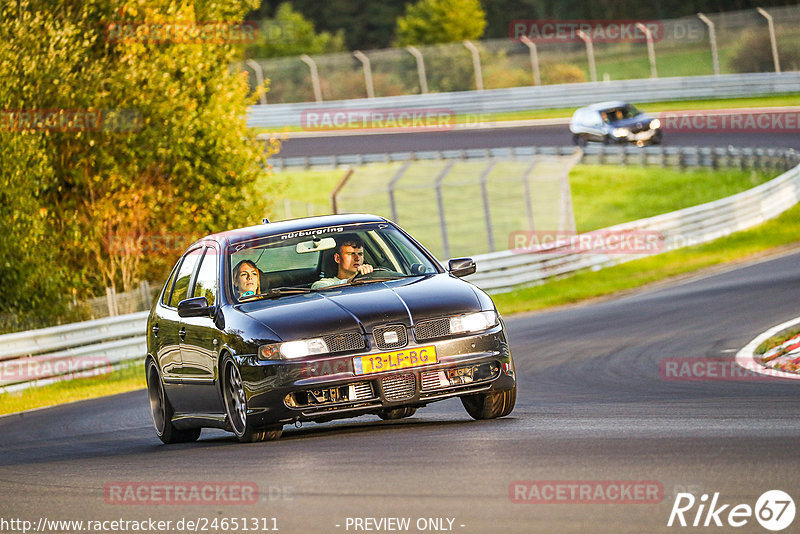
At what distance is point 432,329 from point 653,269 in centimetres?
2032

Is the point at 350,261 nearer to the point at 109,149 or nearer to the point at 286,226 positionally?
the point at 286,226

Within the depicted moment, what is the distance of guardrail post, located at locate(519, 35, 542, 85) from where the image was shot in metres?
52.0

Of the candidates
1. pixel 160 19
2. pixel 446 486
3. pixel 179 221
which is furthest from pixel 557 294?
pixel 446 486

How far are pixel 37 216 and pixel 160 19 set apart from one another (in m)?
5.39

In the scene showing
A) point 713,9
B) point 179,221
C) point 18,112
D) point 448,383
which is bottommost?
point 713,9

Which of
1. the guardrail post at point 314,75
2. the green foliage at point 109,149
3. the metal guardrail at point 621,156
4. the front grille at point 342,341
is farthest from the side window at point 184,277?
the guardrail post at point 314,75

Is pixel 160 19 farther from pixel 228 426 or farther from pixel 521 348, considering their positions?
pixel 228 426

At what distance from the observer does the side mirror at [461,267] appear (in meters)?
10.3

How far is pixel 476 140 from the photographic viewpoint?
1933 inches

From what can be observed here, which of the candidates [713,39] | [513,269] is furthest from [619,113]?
[513,269]

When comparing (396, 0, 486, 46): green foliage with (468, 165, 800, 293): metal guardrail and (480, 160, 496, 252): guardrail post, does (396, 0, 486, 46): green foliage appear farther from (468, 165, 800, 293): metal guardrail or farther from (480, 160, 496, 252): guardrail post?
(480, 160, 496, 252): guardrail post

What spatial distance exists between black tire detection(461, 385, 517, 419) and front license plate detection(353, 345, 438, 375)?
832mm

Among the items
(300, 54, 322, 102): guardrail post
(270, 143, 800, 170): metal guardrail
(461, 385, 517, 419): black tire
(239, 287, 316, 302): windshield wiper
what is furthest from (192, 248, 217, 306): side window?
(300, 54, 322, 102): guardrail post

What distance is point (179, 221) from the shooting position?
27688 mm
